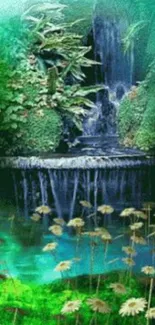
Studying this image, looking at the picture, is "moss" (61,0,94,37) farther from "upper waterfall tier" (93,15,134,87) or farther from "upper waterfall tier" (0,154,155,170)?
"upper waterfall tier" (0,154,155,170)

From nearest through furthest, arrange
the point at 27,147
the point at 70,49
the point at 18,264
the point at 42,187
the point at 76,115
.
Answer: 1. the point at 18,264
2. the point at 42,187
3. the point at 27,147
4. the point at 76,115
5. the point at 70,49

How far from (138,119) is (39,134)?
4.66ft

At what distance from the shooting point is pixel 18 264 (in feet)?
18.7

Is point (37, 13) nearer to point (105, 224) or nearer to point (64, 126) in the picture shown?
point (64, 126)

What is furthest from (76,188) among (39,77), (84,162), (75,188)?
(39,77)

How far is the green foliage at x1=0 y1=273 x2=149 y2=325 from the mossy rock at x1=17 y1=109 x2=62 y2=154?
13.1ft

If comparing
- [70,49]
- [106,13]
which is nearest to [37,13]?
[70,49]

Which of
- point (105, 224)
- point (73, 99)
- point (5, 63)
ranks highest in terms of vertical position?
point (5, 63)

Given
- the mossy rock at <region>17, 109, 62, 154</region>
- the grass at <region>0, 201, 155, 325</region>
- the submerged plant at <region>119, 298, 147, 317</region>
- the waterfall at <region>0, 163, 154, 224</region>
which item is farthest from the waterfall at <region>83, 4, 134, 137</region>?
the submerged plant at <region>119, 298, 147, 317</region>

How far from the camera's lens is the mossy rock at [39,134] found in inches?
306

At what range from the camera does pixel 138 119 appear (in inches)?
322

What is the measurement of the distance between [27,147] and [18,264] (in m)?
2.40

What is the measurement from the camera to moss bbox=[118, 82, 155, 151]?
25.2ft

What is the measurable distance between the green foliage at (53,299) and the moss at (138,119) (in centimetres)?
395
